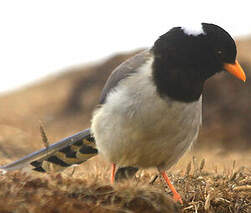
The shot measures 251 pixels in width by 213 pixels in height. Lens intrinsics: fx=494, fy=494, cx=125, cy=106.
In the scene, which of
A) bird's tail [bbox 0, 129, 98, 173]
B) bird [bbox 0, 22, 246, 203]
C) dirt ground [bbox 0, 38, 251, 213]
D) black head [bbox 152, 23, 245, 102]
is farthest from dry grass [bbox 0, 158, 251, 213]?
bird's tail [bbox 0, 129, 98, 173]

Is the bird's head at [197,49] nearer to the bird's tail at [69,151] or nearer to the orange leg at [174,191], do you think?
the orange leg at [174,191]

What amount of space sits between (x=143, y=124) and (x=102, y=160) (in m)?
4.18

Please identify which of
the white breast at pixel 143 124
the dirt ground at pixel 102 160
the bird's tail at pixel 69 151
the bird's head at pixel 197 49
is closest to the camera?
the dirt ground at pixel 102 160

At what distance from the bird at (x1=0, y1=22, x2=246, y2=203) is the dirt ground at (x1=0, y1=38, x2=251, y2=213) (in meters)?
0.34

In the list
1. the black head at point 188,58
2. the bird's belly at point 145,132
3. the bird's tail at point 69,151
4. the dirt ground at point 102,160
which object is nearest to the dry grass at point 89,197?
the dirt ground at point 102,160

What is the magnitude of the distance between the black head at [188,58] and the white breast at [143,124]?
10 cm

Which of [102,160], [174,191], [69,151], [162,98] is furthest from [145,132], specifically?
[102,160]

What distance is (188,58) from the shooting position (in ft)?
16.1

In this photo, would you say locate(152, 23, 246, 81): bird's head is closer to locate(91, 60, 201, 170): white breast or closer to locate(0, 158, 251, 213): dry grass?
locate(91, 60, 201, 170): white breast

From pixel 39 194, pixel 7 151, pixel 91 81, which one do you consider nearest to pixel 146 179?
pixel 39 194

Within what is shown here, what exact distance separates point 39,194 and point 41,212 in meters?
0.19

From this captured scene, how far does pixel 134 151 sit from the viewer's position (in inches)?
198

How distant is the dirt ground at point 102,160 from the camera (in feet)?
12.9

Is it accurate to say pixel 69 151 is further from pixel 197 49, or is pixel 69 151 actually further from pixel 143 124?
pixel 197 49
